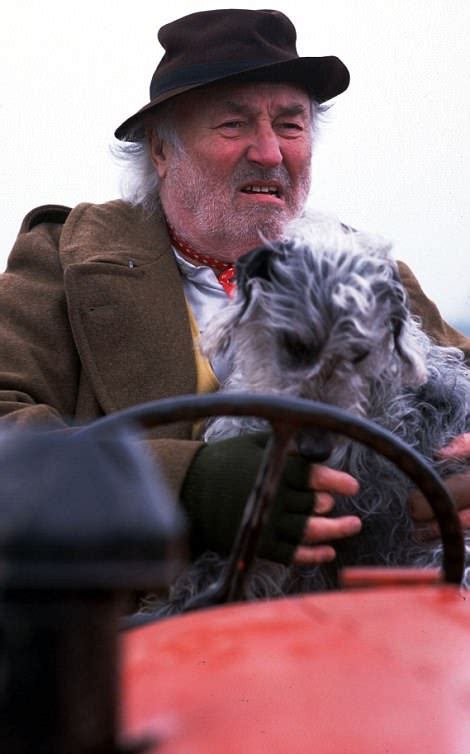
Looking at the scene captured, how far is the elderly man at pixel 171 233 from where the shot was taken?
281 cm

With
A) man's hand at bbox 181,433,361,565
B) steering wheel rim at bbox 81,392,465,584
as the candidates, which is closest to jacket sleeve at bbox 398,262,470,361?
man's hand at bbox 181,433,361,565

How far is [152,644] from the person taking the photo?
957 millimetres

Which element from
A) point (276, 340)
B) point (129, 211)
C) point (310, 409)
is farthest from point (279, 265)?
point (310, 409)

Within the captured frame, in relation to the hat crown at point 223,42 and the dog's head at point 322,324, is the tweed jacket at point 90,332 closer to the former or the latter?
the dog's head at point 322,324

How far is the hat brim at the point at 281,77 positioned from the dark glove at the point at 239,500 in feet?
5.22

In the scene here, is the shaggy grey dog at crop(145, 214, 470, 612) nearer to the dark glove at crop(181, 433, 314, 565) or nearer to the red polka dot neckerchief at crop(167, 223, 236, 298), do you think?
the dark glove at crop(181, 433, 314, 565)

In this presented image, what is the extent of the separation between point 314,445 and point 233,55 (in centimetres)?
165

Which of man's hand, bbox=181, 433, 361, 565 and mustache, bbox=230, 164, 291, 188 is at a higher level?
mustache, bbox=230, 164, 291, 188

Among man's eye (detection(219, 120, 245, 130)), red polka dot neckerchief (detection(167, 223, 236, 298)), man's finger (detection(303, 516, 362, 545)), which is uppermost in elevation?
man's eye (detection(219, 120, 245, 130))

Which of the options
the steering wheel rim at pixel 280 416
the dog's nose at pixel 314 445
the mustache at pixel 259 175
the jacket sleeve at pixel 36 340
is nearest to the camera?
the steering wheel rim at pixel 280 416

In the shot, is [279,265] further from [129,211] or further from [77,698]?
[77,698]

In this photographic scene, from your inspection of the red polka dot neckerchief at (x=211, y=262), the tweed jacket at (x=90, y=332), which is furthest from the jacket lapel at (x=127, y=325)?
the red polka dot neckerchief at (x=211, y=262)

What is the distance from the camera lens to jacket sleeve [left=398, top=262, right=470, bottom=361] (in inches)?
127

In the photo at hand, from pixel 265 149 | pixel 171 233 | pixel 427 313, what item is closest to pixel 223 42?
pixel 265 149
